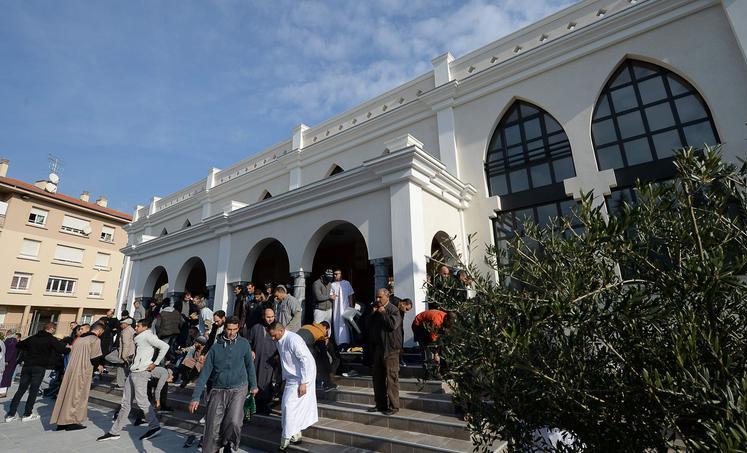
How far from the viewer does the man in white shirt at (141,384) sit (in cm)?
573

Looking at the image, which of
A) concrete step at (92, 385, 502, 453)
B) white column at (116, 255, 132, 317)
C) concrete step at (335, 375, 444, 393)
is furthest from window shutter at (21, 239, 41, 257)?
concrete step at (335, 375, 444, 393)

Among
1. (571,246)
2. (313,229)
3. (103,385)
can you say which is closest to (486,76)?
(313,229)

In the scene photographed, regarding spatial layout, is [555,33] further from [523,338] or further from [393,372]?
[523,338]

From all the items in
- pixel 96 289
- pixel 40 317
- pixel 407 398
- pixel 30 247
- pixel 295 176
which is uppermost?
pixel 30 247

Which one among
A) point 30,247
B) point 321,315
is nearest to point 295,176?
point 321,315

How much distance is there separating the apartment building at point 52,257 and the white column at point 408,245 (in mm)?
28951

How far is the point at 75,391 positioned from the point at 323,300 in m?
4.53

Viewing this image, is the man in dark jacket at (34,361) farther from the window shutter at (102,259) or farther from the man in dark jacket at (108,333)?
the window shutter at (102,259)

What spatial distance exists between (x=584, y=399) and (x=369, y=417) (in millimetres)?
3870

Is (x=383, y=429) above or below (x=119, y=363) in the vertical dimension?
below

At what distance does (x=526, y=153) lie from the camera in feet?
32.6

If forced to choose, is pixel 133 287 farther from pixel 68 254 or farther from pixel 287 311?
pixel 68 254

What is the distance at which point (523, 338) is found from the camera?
1.96 meters

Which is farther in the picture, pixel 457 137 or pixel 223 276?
pixel 223 276
